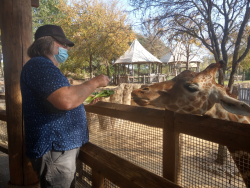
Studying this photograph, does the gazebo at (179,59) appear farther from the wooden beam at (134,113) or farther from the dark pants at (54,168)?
the dark pants at (54,168)

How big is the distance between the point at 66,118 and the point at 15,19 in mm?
1588

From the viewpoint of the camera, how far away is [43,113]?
151 cm

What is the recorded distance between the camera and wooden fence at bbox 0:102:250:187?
55.4 inches

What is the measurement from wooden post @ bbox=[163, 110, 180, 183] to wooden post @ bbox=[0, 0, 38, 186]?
6.04ft

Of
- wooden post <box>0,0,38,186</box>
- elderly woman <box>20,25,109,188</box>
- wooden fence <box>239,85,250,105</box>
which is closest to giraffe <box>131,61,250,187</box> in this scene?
elderly woman <box>20,25,109,188</box>

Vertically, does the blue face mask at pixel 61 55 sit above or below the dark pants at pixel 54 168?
above

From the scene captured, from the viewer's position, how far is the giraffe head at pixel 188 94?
6.87ft

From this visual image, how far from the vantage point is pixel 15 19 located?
2309 millimetres

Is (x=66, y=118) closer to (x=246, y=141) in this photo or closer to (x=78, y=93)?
(x=78, y=93)

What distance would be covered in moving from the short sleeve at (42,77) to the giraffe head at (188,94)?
0.95 meters

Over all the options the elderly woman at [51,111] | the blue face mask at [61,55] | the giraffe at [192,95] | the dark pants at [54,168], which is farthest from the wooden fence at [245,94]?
the dark pants at [54,168]

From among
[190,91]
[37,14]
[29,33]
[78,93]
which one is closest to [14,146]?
[29,33]

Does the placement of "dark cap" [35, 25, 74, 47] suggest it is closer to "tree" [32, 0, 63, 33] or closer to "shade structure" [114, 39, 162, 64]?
"shade structure" [114, 39, 162, 64]

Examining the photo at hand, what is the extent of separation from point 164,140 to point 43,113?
1.14 metres
